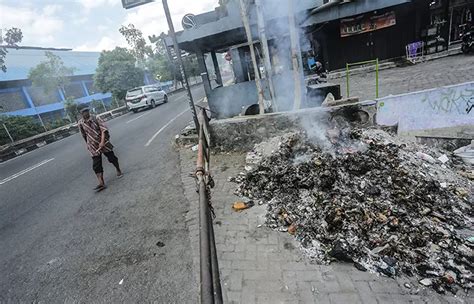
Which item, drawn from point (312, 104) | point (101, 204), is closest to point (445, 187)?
point (312, 104)

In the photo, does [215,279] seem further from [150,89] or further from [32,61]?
[32,61]

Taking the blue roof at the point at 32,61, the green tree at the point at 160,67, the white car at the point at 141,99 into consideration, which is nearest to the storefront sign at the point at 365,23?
the white car at the point at 141,99

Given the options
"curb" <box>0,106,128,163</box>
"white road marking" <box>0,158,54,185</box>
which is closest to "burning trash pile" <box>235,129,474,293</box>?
"white road marking" <box>0,158,54,185</box>

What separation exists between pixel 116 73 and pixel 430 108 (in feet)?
78.2

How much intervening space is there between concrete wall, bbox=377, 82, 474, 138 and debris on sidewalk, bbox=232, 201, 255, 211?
3882 mm

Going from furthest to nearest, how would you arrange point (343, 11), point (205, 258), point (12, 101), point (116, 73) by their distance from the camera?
1. point (12, 101)
2. point (116, 73)
3. point (343, 11)
4. point (205, 258)

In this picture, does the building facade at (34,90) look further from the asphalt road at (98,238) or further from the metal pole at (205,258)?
the metal pole at (205,258)

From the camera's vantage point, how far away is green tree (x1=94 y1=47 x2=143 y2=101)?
2308cm

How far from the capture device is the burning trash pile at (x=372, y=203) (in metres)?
2.95

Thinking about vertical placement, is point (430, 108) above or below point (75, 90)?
below

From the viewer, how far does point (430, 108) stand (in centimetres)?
562

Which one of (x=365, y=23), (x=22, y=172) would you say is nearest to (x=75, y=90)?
(x=22, y=172)

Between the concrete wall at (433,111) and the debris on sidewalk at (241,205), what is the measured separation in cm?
388

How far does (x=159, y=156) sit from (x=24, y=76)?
1054 inches
